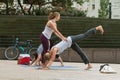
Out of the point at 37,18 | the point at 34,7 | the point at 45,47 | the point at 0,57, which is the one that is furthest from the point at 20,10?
the point at 45,47

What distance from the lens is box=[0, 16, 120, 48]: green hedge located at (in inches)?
830

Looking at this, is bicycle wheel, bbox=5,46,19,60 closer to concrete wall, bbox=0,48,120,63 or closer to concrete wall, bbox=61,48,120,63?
concrete wall, bbox=0,48,120,63

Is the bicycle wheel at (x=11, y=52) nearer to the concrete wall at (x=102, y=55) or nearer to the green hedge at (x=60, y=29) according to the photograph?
the concrete wall at (x=102, y=55)

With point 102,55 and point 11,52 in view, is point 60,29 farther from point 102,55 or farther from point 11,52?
point 11,52

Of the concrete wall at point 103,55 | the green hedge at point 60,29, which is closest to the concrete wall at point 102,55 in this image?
the concrete wall at point 103,55

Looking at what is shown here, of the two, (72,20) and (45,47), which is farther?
(72,20)

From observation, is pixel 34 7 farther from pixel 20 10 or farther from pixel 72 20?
pixel 72 20

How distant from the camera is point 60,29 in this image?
2127 centimetres

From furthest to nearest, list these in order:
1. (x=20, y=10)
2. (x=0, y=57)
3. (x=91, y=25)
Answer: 1. (x=20, y=10)
2. (x=91, y=25)
3. (x=0, y=57)

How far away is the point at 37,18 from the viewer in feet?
71.1

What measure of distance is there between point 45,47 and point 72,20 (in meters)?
8.16

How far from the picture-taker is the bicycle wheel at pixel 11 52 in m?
20.2

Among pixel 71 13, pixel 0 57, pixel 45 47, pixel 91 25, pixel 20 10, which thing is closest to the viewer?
pixel 45 47

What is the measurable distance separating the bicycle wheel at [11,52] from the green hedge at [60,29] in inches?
26.9
